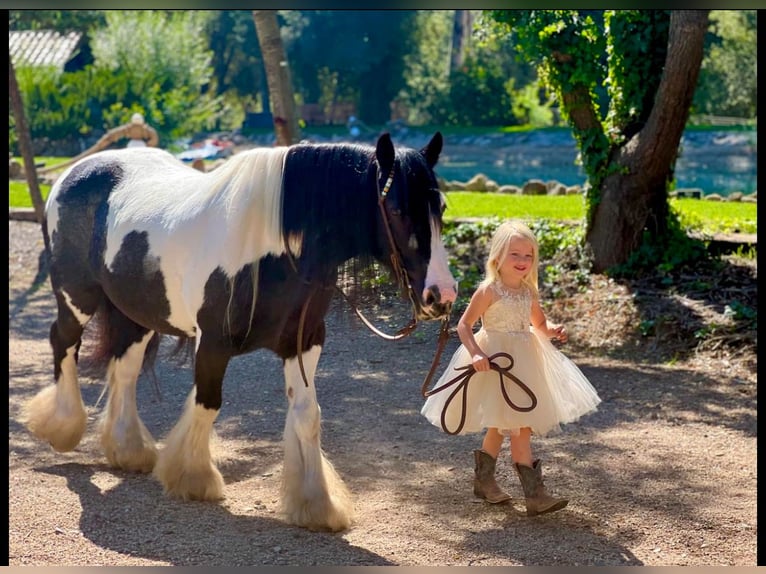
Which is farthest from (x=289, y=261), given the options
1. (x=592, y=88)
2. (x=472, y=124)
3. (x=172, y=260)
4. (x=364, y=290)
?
(x=472, y=124)

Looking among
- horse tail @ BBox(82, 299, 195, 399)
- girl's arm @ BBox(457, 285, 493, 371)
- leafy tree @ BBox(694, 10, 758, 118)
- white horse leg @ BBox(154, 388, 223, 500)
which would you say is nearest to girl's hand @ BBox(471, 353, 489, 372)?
girl's arm @ BBox(457, 285, 493, 371)

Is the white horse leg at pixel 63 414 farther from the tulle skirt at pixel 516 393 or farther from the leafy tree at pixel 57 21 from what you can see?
the leafy tree at pixel 57 21

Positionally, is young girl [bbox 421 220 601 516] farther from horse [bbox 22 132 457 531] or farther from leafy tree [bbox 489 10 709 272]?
leafy tree [bbox 489 10 709 272]

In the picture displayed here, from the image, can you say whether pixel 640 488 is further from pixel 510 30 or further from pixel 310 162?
pixel 510 30

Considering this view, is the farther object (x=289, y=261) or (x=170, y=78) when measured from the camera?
(x=170, y=78)

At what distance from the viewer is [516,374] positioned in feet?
13.1

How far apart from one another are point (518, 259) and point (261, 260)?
0.98 metres

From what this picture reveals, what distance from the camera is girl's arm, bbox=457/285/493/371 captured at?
385 centimetres

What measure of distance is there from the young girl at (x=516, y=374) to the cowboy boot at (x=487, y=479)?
146mm

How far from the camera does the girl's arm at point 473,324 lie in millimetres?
3852

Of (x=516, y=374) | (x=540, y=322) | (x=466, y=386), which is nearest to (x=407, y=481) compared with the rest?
(x=466, y=386)

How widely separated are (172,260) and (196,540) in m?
1.14

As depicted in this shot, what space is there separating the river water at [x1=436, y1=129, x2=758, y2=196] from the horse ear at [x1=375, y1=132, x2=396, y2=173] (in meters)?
17.1

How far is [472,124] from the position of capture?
34969 mm
